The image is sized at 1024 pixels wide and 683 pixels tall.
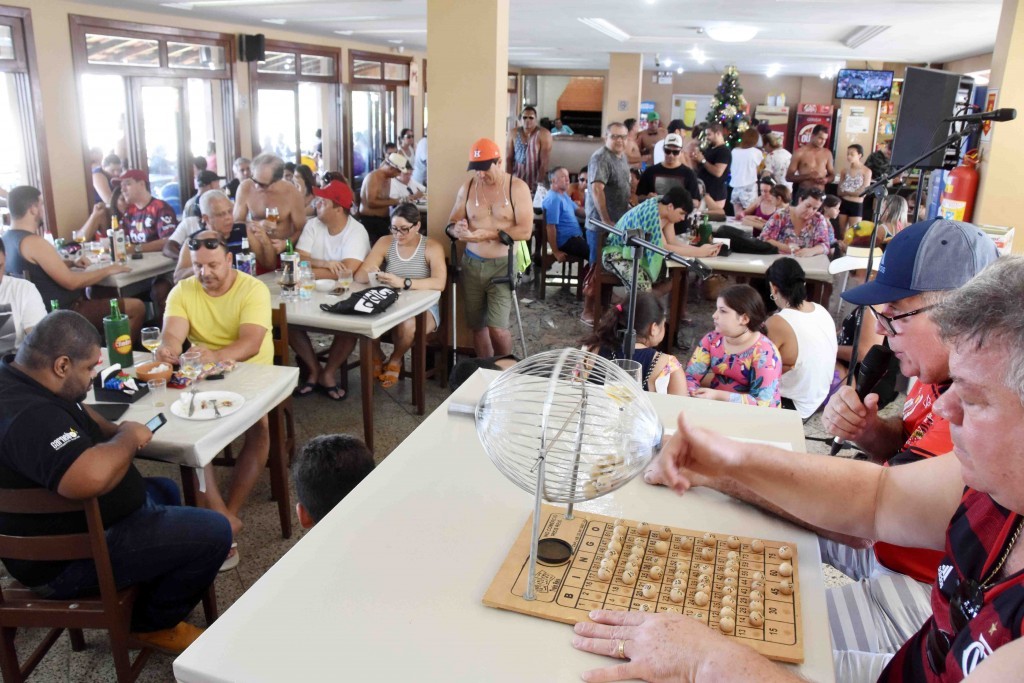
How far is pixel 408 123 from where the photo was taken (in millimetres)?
14609

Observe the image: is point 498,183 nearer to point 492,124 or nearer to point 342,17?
point 492,124

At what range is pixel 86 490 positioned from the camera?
2.05 metres

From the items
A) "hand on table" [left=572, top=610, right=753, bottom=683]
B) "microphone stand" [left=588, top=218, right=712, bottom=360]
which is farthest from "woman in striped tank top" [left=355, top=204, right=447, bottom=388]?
"hand on table" [left=572, top=610, right=753, bottom=683]

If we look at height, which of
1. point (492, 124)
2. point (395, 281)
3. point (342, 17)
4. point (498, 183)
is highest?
point (342, 17)

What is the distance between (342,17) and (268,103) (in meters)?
2.54

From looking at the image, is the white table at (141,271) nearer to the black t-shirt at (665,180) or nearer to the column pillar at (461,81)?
the column pillar at (461,81)

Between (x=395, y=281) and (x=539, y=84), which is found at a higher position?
(x=539, y=84)

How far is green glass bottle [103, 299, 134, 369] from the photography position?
304 centimetres

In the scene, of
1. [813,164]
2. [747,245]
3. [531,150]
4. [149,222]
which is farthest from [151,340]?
[813,164]

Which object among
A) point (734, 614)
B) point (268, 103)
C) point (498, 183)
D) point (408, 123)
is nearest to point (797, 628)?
point (734, 614)

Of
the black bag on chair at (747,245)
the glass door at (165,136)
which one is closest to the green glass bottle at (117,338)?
the black bag on chair at (747,245)

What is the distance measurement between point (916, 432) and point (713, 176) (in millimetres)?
6551

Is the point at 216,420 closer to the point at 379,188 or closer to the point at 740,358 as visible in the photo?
the point at 740,358

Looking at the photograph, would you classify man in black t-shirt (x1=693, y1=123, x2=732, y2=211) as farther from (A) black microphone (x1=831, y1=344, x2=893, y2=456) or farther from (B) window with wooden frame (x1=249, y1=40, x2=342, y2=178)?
(B) window with wooden frame (x1=249, y1=40, x2=342, y2=178)
